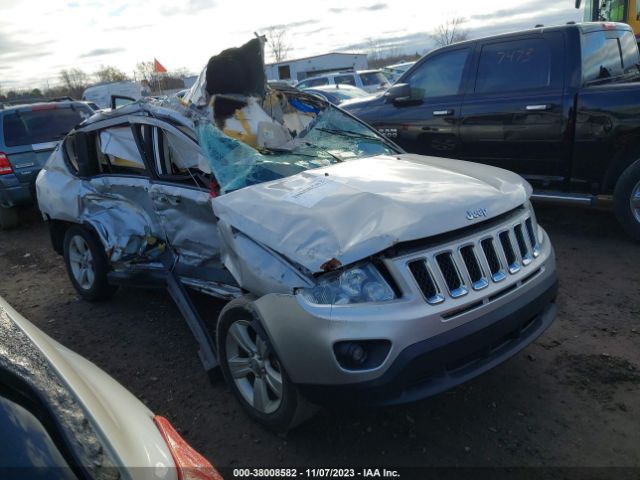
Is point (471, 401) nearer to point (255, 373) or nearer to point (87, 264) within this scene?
point (255, 373)

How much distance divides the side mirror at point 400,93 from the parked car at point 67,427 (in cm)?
519

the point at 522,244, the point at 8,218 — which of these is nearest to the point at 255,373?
the point at 522,244

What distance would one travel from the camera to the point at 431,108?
5.84 metres

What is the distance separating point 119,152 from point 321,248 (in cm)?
284

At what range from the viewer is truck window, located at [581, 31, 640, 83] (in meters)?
4.91

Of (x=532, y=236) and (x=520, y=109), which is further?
(x=520, y=109)

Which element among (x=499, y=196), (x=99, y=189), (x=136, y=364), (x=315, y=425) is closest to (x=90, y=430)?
(x=315, y=425)

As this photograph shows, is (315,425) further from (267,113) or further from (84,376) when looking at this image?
(267,113)

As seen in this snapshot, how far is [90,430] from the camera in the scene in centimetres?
128

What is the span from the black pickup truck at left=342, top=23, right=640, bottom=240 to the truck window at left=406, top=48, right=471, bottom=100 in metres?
0.01

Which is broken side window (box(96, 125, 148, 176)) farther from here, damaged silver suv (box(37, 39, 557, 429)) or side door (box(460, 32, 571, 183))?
side door (box(460, 32, 571, 183))

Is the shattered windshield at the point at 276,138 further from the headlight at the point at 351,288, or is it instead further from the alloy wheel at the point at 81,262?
the alloy wheel at the point at 81,262

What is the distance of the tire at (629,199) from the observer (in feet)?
14.7

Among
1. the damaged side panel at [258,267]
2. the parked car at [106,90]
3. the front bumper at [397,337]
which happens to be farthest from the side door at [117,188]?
the parked car at [106,90]
